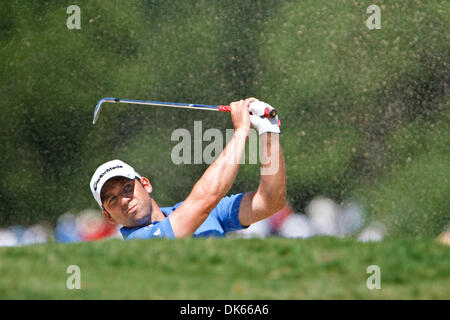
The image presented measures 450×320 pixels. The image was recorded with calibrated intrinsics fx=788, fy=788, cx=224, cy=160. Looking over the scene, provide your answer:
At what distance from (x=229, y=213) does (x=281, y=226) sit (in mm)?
5088

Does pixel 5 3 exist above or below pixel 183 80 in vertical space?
above

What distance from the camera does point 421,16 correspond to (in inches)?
406

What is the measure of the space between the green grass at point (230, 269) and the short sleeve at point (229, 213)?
79 cm

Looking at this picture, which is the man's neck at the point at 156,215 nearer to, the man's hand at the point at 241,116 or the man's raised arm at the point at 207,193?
the man's raised arm at the point at 207,193

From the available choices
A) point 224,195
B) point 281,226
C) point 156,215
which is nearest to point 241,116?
point 224,195

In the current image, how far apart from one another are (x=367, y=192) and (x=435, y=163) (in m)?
0.94

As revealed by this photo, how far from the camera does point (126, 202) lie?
4.61m

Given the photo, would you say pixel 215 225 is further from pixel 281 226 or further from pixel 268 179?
pixel 281 226

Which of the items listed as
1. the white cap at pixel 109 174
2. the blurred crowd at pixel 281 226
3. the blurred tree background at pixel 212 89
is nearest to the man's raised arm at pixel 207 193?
the white cap at pixel 109 174

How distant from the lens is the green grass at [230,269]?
321cm

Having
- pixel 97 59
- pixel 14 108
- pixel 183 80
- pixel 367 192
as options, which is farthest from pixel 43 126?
pixel 367 192

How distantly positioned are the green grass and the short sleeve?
79 centimetres
